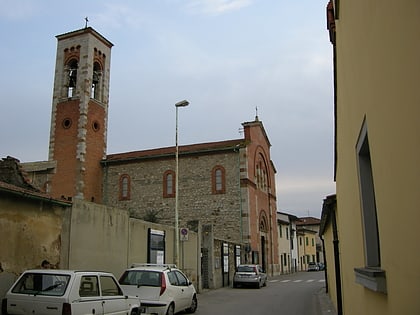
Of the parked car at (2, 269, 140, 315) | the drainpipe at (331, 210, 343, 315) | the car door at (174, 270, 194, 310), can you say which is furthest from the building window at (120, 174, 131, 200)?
the parked car at (2, 269, 140, 315)

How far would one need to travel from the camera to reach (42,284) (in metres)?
8.62

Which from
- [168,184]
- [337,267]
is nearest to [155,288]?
[337,267]

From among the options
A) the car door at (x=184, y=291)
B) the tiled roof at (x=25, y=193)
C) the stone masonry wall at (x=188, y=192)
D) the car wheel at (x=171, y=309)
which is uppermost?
the stone masonry wall at (x=188, y=192)

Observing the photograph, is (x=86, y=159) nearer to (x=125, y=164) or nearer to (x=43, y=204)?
(x=125, y=164)

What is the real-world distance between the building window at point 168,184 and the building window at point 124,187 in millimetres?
3890

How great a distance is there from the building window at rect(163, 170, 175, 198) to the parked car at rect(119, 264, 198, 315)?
2631 centimetres

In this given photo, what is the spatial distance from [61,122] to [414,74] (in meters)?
42.4

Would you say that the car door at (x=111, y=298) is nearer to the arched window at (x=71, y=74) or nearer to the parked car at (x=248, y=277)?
the parked car at (x=248, y=277)

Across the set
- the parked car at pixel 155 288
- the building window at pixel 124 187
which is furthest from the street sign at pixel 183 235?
the building window at pixel 124 187

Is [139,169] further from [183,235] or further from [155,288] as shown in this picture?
[155,288]

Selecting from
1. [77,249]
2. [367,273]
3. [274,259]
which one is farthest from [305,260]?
[367,273]

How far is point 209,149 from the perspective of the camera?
39.8 metres

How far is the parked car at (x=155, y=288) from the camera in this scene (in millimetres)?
12898

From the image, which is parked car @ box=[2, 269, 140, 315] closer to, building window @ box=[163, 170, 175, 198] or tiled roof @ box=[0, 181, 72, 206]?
Result: tiled roof @ box=[0, 181, 72, 206]
